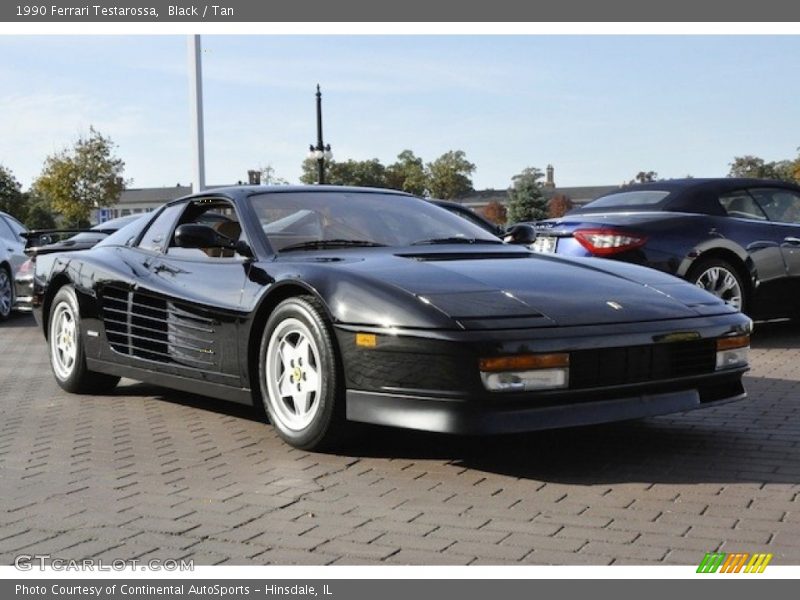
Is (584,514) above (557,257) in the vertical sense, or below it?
below

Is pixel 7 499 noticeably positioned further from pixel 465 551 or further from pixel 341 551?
pixel 465 551

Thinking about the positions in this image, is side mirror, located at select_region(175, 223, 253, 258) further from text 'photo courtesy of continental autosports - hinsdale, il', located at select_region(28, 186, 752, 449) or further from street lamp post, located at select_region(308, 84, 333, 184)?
street lamp post, located at select_region(308, 84, 333, 184)

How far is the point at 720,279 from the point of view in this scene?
892 cm

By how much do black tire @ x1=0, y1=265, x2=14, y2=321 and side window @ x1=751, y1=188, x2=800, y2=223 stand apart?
10.1m

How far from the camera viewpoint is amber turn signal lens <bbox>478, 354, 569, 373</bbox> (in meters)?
4.18

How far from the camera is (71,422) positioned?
5.96 meters

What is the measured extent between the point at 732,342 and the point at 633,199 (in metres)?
4.80

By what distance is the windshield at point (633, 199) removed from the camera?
930 centimetres

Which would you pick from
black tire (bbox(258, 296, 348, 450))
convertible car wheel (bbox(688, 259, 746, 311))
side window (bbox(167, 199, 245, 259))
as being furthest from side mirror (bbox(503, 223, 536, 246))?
convertible car wheel (bbox(688, 259, 746, 311))

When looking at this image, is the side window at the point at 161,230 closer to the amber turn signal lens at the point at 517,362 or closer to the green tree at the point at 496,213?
Answer: the amber turn signal lens at the point at 517,362

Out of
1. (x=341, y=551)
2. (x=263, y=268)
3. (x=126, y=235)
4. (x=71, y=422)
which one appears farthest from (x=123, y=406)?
(x=341, y=551)

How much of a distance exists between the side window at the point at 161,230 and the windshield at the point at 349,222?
0.77 metres

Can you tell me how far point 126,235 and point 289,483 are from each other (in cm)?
301

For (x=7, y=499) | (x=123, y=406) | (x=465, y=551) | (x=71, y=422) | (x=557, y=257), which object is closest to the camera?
(x=465, y=551)
